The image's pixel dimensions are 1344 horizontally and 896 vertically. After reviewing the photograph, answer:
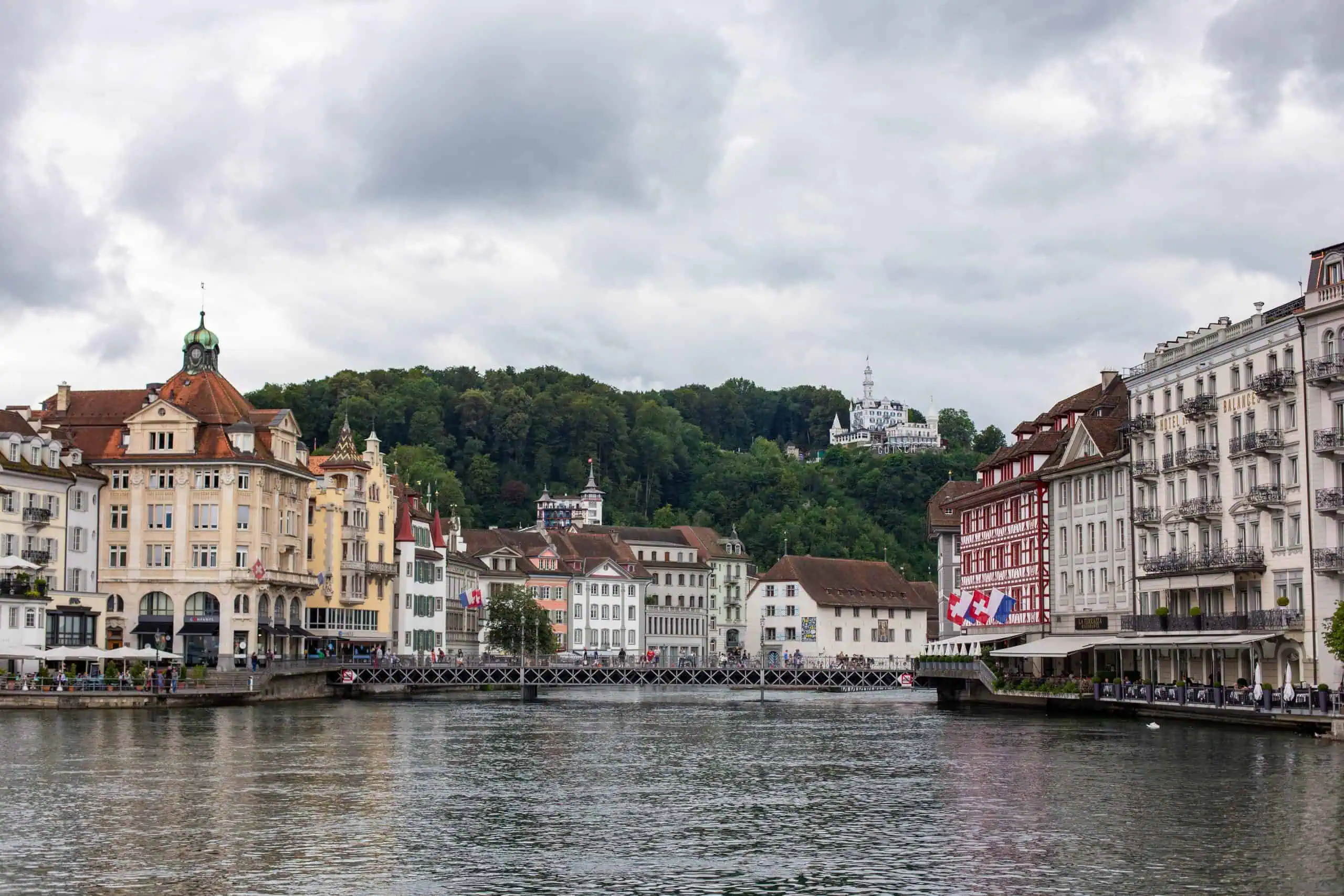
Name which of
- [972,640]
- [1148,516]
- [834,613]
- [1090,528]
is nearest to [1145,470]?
[1148,516]

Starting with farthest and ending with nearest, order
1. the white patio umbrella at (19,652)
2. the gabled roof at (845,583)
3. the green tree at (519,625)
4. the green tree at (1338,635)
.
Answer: the gabled roof at (845,583), the green tree at (519,625), the white patio umbrella at (19,652), the green tree at (1338,635)

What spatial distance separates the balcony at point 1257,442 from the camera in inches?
3103

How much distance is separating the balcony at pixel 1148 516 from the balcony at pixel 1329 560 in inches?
640

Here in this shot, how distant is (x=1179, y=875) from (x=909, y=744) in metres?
35.5

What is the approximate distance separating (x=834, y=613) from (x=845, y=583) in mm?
4159

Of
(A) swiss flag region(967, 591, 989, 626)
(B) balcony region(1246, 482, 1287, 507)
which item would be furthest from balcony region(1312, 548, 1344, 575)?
(A) swiss flag region(967, 591, 989, 626)

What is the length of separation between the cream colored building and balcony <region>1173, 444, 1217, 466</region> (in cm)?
5583

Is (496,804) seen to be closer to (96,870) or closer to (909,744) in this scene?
(96,870)

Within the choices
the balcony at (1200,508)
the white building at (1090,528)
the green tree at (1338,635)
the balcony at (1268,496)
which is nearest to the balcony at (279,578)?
the white building at (1090,528)

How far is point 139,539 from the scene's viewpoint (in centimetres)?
11394

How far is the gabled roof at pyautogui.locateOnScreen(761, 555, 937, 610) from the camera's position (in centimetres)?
17788

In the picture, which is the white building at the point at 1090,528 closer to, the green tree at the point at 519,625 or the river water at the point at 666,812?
the river water at the point at 666,812

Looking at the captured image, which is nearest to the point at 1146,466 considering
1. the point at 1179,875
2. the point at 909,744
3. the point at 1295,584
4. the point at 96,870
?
the point at 1295,584

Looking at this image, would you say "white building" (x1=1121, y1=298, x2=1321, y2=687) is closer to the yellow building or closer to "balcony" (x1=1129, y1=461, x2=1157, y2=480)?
"balcony" (x1=1129, y1=461, x2=1157, y2=480)
